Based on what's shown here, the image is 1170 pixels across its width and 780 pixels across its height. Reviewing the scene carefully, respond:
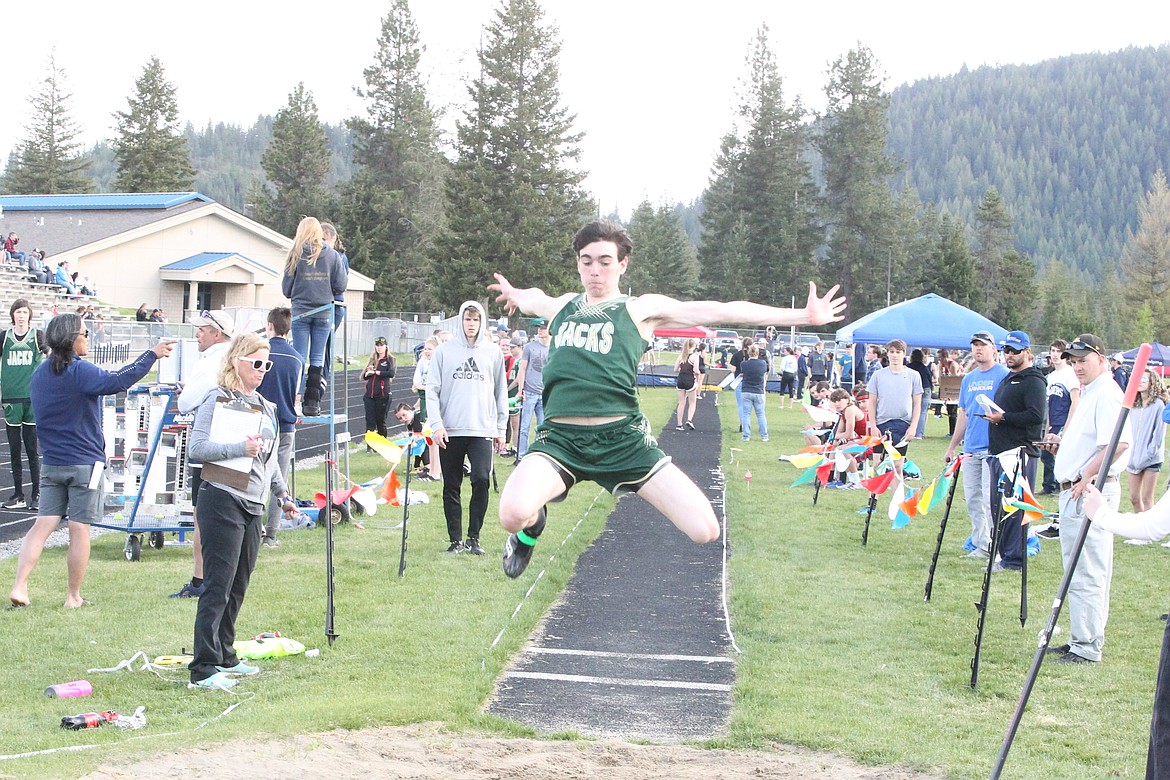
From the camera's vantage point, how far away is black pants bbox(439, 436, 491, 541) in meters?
10.3

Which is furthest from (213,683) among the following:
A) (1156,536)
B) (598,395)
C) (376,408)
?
(376,408)

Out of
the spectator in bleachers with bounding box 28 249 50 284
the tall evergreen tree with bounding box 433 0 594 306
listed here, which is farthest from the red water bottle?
the tall evergreen tree with bounding box 433 0 594 306

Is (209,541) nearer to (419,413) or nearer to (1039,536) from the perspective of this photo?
(1039,536)

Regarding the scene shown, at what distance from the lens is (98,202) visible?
53344mm

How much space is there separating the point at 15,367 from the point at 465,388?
5.40 m

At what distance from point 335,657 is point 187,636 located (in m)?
1.16

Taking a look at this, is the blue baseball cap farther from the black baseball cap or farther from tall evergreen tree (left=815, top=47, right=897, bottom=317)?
tall evergreen tree (left=815, top=47, right=897, bottom=317)

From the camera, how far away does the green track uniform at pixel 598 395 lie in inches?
223

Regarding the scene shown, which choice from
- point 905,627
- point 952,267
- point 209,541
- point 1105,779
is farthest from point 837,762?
point 952,267

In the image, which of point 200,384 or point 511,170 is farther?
point 511,170

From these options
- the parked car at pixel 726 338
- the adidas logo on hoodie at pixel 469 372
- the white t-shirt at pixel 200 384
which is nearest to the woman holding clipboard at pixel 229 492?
the white t-shirt at pixel 200 384

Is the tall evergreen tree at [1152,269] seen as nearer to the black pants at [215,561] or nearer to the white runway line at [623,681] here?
the white runway line at [623,681]

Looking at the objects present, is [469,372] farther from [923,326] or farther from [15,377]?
[923,326]

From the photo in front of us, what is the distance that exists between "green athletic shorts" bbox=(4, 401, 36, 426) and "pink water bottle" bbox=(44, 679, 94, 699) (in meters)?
6.67
